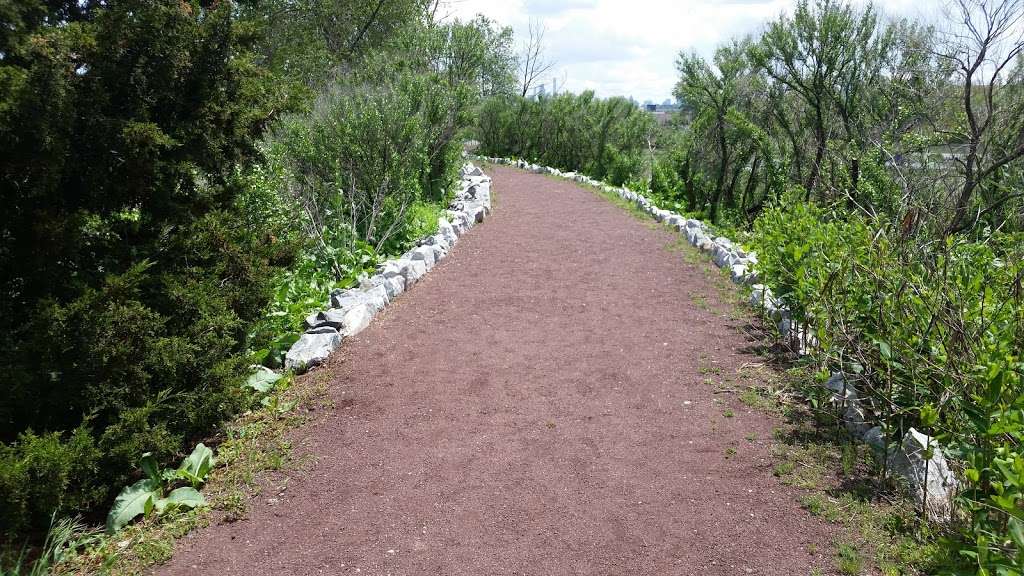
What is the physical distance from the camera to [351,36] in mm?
17312

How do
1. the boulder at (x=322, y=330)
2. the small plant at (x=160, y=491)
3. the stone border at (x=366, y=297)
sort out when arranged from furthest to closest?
the boulder at (x=322, y=330) < the stone border at (x=366, y=297) < the small plant at (x=160, y=491)

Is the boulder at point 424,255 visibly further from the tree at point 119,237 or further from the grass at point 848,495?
the grass at point 848,495

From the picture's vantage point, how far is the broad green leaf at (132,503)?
10.7 ft

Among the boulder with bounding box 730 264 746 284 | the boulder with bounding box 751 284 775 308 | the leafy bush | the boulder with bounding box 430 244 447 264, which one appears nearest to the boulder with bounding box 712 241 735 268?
the boulder with bounding box 730 264 746 284

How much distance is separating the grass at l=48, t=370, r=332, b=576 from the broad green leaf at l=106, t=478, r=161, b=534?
51 mm

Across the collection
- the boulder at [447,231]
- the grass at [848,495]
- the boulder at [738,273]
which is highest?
the boulder at [738,273]

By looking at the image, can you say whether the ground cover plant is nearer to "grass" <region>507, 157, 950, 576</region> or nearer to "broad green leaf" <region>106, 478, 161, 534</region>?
"grass" <region>507, 157, 950, 576</region>

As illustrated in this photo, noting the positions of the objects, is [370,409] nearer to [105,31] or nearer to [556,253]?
[105,31]

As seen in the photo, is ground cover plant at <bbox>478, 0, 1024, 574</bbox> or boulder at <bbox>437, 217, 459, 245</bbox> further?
boulder at <bbox>437, 217, 459, 245</bbox>

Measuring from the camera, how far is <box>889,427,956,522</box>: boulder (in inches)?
119

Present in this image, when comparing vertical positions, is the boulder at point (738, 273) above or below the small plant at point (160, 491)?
above

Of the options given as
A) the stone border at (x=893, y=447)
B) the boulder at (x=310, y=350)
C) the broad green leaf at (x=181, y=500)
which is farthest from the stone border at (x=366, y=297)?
the stone border at (x=893, y=447)

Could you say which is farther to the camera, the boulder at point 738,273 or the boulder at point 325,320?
the boulder at point 738,273

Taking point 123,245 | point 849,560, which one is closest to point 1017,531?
A: point 849,560
